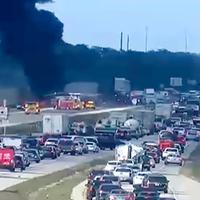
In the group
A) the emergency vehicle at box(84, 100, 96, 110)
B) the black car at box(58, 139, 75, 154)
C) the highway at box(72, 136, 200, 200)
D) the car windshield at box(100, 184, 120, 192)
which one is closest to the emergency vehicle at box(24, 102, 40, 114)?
the emergency vehicle at box(84, 100, 96, 110)

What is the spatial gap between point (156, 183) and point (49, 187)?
3.65 meters

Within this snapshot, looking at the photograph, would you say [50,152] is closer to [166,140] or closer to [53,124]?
[166,140]

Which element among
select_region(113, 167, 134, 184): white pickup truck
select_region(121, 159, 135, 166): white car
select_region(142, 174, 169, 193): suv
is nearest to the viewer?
select_region(142, 174, 169, 193): suv

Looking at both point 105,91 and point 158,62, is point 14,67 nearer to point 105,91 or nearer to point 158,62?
point 105,91

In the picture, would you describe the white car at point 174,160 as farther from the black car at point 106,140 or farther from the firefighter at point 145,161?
the black car at point 106,140

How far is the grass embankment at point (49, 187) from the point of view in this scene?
3581 centimetres

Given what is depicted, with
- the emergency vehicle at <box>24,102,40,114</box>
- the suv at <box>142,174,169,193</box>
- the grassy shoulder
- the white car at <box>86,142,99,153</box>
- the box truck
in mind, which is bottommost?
the grassy shoulder

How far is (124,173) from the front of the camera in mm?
42938

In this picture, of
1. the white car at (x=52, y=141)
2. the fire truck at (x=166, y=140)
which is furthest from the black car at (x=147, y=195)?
the fire truck at (x=166, y=140)

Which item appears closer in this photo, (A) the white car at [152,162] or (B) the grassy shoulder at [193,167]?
(B) the grassy shoulder at [193,167]

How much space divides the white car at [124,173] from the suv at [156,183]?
2.14 metres

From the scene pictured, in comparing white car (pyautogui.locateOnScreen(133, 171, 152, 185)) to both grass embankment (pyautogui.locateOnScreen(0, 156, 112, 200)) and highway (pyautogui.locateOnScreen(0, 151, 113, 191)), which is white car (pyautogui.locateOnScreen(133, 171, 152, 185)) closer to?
grass embankment (pyautogui.locateOnScreen(0, 156, 112, 200))

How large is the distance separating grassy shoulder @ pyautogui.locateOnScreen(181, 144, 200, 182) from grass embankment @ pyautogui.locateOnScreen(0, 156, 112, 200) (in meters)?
4.31

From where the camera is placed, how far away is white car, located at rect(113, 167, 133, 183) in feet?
138
